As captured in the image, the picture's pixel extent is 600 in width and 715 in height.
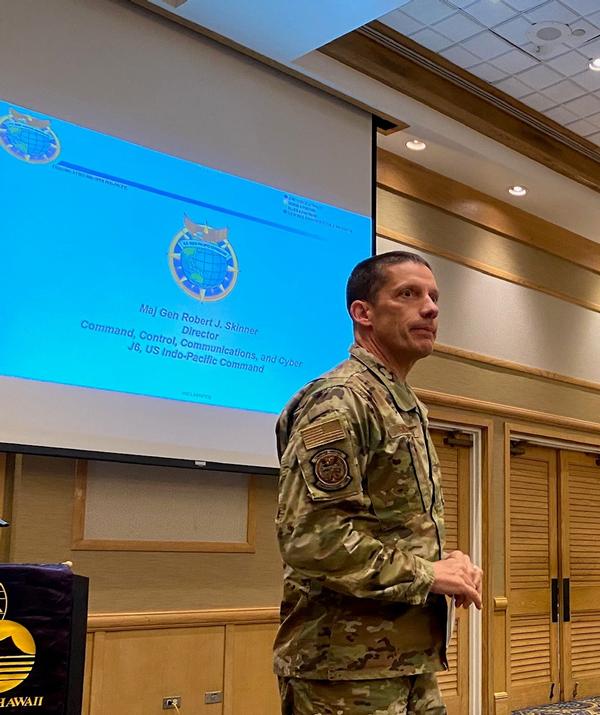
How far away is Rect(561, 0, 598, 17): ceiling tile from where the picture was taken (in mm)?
4656

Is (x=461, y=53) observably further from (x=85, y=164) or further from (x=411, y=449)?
(x=411, y=449)

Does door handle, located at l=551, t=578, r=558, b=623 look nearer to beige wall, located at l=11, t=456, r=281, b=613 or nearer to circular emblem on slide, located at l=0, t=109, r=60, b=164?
beige wall, located at l=11, t=456, r=281, b=613

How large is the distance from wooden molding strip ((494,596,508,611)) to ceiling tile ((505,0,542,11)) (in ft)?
11.3

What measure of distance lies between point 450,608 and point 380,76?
3825 mm

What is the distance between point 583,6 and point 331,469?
12.7 ft

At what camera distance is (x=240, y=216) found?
434 centimetres

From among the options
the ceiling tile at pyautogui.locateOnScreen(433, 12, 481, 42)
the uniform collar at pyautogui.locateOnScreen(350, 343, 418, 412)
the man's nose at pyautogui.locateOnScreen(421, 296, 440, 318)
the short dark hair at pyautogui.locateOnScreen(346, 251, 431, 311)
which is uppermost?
the ceiling tile at pyautogui.locateOnScreen(433, 12, 481, 42)

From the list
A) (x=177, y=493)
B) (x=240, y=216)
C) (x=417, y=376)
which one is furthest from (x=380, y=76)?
(x=177, y=493)

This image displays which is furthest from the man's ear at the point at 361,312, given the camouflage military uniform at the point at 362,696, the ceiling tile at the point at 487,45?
the ceiling tile at the point at 487,45

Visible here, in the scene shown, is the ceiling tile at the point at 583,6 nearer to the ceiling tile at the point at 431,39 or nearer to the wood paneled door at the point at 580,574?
the ceiling tile at the point at 431,39

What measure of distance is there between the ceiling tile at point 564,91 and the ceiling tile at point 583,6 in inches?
26.5

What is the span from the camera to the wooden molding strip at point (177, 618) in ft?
12.7

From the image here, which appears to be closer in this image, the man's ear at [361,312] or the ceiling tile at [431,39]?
the man's ear at [361,312]

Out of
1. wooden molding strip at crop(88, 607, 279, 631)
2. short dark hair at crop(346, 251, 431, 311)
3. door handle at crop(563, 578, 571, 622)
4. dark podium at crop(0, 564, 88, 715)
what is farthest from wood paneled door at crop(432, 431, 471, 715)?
short dark hair at crop(346, 251, 431, 311)
